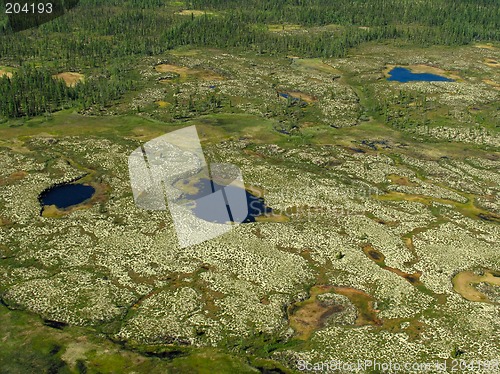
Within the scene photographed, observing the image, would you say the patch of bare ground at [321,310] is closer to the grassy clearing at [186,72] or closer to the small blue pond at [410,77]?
the grassy clearing at [186,72]

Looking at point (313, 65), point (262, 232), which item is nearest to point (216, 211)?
point (262, 232)

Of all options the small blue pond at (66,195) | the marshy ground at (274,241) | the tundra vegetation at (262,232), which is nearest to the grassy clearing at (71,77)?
the tundra vegetation at (262,232)

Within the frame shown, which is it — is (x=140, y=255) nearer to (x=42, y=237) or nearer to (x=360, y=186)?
(x=42, y=237)

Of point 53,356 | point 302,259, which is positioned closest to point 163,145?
point 302,259

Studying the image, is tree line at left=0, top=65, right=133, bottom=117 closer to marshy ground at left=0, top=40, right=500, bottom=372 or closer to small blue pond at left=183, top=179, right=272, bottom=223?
marshy ground at left=0, top=40, right=500, bottom=372

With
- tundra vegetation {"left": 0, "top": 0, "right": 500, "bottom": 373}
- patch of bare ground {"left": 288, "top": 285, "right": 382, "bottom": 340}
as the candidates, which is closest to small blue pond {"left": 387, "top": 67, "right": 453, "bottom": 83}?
tundra vegetation {"left": 0, "top": 0, "right": 500, "bottom": 373}

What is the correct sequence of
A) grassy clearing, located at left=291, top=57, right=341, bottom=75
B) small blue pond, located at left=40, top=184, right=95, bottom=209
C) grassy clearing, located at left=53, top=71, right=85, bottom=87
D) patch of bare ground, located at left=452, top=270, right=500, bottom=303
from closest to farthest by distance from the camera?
patch of bare ground, located at left=452, top=270, right=500, bottom=303, small blue pond, located at left=40, top=184, right=95, bottom=209, grassy clearing, located at left=53, top=71, right=85, bottom=87, grassy clearing, located at left=291, top=57, right=341, bottom=75
